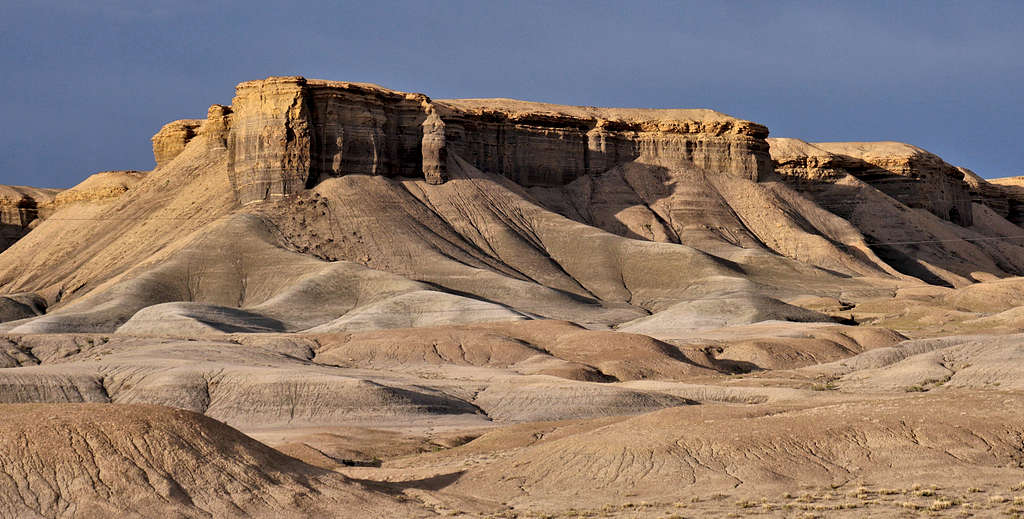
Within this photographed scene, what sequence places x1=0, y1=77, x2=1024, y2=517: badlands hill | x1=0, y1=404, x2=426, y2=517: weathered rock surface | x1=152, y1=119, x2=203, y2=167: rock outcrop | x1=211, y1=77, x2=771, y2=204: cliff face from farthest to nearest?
x1=152, y1=119, x2=203, y2=167: rock outcrop, x1=211, y1=77, x2=771, y2=204: cliff face, x1=0, y1=77, x2=1024, y2=517: badlands hill, x1=0, y1=404, x2=426, y2=517: weathered rock surface

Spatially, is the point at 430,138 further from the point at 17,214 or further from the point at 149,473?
the point at 149,473

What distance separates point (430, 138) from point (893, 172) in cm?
6798

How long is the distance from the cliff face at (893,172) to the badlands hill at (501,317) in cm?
41

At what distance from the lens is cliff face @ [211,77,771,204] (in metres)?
101

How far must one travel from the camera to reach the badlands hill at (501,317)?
24188 mm

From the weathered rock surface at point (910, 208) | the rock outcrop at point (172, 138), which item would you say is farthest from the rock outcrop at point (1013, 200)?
the rock outcrop at point (172, 138)

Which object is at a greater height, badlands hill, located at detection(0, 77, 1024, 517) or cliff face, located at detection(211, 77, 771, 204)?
cliff face, located at detection(211, 77, 771, 204)

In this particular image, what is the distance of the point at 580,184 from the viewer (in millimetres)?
119812

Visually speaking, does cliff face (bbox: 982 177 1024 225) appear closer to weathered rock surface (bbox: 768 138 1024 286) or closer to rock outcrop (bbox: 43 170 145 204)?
weathered rock surface (bbox: 768 138 1024 286)

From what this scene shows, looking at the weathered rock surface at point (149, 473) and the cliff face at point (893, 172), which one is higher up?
the cliff face at point (893, 172)

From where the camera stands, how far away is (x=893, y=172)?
482ft

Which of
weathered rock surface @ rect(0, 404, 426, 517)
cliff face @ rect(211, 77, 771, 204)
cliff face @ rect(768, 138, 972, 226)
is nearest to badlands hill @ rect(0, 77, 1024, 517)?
weathered rock surface @ rect(0, 404, 426, 517)

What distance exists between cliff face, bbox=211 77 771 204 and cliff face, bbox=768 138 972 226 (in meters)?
12.8

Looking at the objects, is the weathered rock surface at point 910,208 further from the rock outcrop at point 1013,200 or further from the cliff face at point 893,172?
the rock outcrop at point 1013,200
